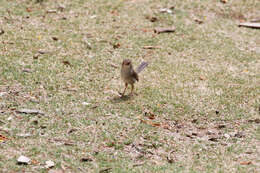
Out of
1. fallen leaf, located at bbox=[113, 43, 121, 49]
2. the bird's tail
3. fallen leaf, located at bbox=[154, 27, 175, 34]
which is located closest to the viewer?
the bird's tail

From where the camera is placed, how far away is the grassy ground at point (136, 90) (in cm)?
698

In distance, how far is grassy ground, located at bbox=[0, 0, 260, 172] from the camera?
6984 mm

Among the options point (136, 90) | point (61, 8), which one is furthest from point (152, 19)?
point (136, 90)

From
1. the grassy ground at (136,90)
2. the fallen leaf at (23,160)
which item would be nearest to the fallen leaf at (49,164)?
the grassy ground at (136,90)

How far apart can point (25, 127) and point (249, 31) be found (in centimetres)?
722

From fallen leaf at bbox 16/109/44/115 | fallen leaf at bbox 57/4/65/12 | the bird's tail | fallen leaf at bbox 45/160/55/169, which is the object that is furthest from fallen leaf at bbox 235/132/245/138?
fallen leaf at bbox 57/4/65/12

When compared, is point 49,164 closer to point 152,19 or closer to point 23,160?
point 23,160

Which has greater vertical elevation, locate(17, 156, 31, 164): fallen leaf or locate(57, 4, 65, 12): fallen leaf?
locate(57, 4, 65, 12): fallen leaf

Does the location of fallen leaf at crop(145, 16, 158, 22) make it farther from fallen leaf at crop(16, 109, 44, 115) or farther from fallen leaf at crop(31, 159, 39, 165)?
fallen leaf at crop(31, 159, 39, 165)

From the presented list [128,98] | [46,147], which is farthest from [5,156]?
[128,98]

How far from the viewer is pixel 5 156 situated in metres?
6.51

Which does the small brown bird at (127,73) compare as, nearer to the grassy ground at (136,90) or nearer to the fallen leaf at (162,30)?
the grassy ground at (136,90)

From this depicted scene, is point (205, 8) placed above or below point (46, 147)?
above

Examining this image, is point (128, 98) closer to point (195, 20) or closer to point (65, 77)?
point (65, 77)
